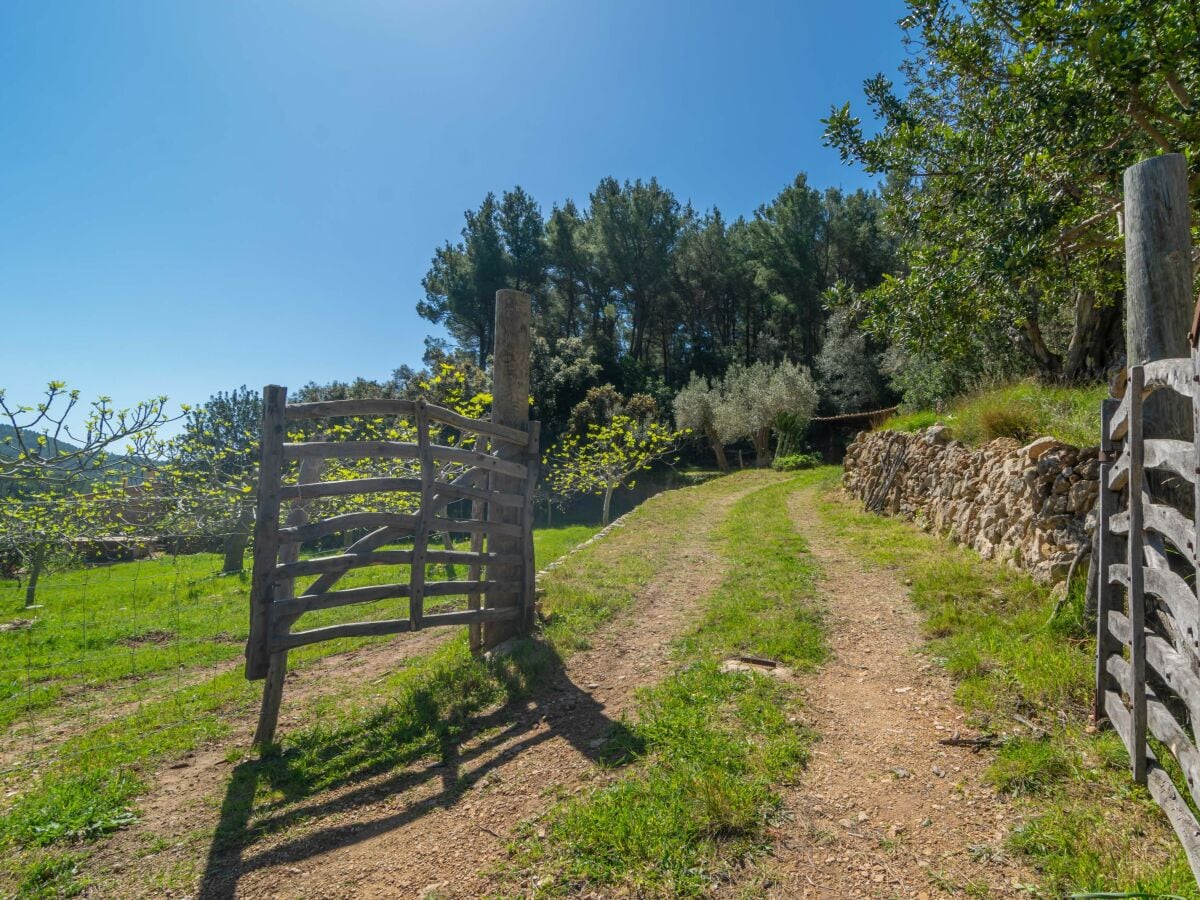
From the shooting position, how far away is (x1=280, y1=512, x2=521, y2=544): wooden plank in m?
4.11

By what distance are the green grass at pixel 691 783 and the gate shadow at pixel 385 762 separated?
1.24 ft

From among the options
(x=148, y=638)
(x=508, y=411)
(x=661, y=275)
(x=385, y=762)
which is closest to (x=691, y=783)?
(x=385, y=762)

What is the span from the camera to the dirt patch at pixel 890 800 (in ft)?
7.96

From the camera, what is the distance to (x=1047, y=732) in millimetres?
3260

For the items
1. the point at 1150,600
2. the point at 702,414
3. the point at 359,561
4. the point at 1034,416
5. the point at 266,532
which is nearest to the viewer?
the point at 1150,600

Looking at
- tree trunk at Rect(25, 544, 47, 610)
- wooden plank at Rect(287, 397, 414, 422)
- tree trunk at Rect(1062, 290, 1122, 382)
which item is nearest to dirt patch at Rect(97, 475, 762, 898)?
wooden plank at Rect(287, 397, 414, 422)

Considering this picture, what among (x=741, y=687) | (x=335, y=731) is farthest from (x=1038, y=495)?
(x=335, y=731)

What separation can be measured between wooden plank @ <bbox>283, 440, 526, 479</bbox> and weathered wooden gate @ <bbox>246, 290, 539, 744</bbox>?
0.01m

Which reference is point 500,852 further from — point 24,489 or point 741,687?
point 24,489

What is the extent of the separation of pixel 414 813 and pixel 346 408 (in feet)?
9.25

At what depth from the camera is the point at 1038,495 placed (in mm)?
5629

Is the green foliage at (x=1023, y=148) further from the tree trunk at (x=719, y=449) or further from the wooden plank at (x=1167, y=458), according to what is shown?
the tree trunk at (x=719, y=449)

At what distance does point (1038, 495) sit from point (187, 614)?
1300cm

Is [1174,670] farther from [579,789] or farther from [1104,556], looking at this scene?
[579,789]
